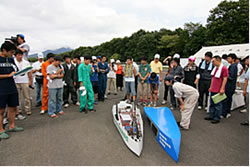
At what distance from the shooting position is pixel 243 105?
225 inches

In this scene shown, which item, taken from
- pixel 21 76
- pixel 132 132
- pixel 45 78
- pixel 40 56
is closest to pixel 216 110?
pixel 132 132

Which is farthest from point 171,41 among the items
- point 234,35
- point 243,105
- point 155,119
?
point 155,119

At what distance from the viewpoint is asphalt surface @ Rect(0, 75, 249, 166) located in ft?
8.55

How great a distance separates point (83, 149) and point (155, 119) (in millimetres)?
1713

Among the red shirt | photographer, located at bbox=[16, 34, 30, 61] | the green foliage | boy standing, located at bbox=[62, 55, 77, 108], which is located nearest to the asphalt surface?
the red shirt

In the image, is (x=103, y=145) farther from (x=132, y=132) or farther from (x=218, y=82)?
(x=218, y=82)

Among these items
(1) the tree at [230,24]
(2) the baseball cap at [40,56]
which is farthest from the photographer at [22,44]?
(1) the tree at [230,24]

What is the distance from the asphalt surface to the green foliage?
78.0ft

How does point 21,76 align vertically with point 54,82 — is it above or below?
above

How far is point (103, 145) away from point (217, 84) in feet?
11.6

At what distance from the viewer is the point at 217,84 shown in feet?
13.8

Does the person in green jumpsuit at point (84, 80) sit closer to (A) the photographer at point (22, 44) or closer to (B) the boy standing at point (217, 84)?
(A) the photographer at point (22, 44)

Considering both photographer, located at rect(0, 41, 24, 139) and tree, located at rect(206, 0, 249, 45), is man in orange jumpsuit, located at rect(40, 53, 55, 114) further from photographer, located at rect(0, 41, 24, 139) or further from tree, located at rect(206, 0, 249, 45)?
tree, located at rect(206, 0, 249, 45)

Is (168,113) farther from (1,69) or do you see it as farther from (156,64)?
(1,69)
